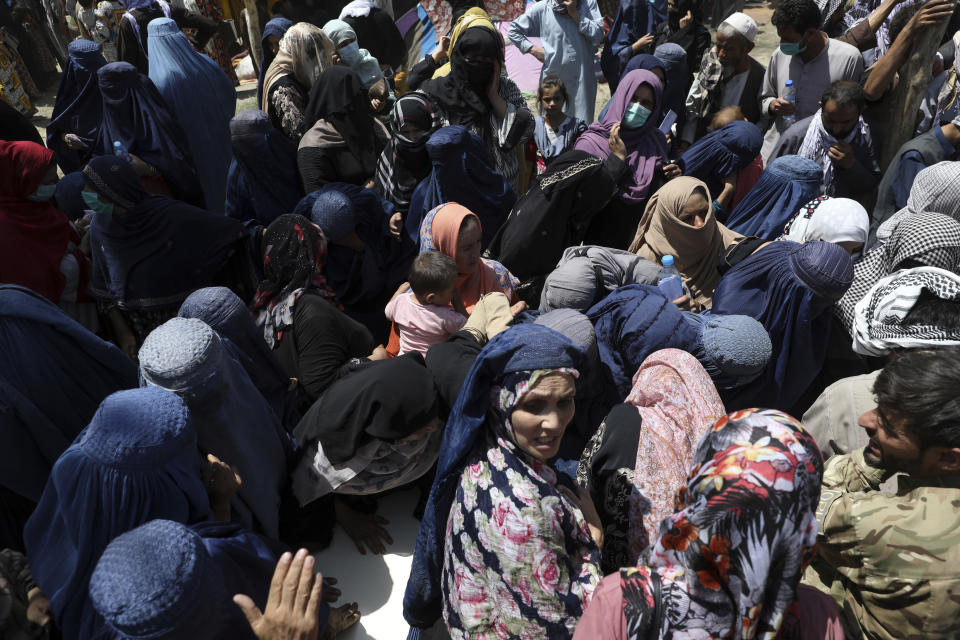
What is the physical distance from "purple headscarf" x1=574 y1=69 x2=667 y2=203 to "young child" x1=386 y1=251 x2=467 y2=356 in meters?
1.75

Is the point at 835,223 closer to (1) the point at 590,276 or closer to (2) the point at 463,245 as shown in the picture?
(1) the point at 590,276

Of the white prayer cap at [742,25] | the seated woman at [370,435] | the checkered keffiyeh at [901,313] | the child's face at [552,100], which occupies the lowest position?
the seated woman at [370,435]

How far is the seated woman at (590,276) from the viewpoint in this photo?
3076 mm

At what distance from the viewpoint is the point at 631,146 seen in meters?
4.40

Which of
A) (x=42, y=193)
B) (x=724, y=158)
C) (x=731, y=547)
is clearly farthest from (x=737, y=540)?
(x=42, y=193)

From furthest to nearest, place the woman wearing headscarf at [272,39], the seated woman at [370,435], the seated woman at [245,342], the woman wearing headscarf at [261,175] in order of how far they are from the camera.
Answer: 1. the woman wearing headscarf at [272,39]
2. the woman wearing headscarf at [261,175]
3. the seated woman at [245,342]
4. the seated woman at [370,435]

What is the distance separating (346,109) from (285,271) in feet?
5.49

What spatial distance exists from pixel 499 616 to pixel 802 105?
4519 millimetres

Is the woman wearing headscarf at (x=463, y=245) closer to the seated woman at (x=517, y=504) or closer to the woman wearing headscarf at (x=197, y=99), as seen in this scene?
the seated woman at (x=517, y=504)

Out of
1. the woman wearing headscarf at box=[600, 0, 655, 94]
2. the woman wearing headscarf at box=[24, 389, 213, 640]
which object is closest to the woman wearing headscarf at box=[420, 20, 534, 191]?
the woman wearing headscarf at box=[600, 0, 655, 94]

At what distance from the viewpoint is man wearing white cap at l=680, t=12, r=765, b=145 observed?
16.3ft

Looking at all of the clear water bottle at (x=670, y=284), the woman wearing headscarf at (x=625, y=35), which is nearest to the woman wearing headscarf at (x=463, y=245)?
the clear water bottle at (x=670, y=284)

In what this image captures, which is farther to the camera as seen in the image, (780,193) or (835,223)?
(780,193)

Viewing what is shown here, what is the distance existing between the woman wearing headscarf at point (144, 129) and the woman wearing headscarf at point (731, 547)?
428 centimetres
